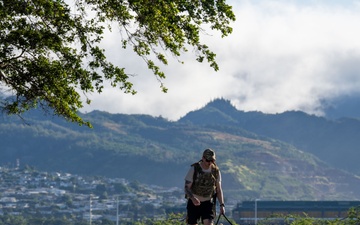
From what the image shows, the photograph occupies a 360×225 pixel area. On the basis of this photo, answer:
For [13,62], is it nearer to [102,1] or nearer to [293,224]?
[102,1]

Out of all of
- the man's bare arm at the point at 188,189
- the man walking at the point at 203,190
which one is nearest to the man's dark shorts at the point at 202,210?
the man walking at the point at 203,190

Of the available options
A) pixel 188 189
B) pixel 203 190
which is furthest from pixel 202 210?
pixel 188 189

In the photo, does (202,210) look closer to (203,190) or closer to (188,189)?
(203,190)

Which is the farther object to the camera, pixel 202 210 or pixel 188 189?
pixel 202 210

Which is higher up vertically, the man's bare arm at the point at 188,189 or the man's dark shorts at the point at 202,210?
the man's bare arm at the point at 188,189

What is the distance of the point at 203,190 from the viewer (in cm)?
2406

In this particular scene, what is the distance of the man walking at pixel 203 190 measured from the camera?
78.1 feet

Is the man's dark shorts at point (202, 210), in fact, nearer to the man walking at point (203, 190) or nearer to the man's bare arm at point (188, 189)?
the man walking at point (203, 190)

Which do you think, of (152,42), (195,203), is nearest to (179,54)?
(152,42)

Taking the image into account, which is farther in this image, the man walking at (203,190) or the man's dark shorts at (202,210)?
the man's dark shorts at (202,210)

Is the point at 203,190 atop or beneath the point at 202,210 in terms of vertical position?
atop

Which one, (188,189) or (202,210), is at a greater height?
(188,189)

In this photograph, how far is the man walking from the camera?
23797 mm

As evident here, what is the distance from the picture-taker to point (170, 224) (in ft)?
128
